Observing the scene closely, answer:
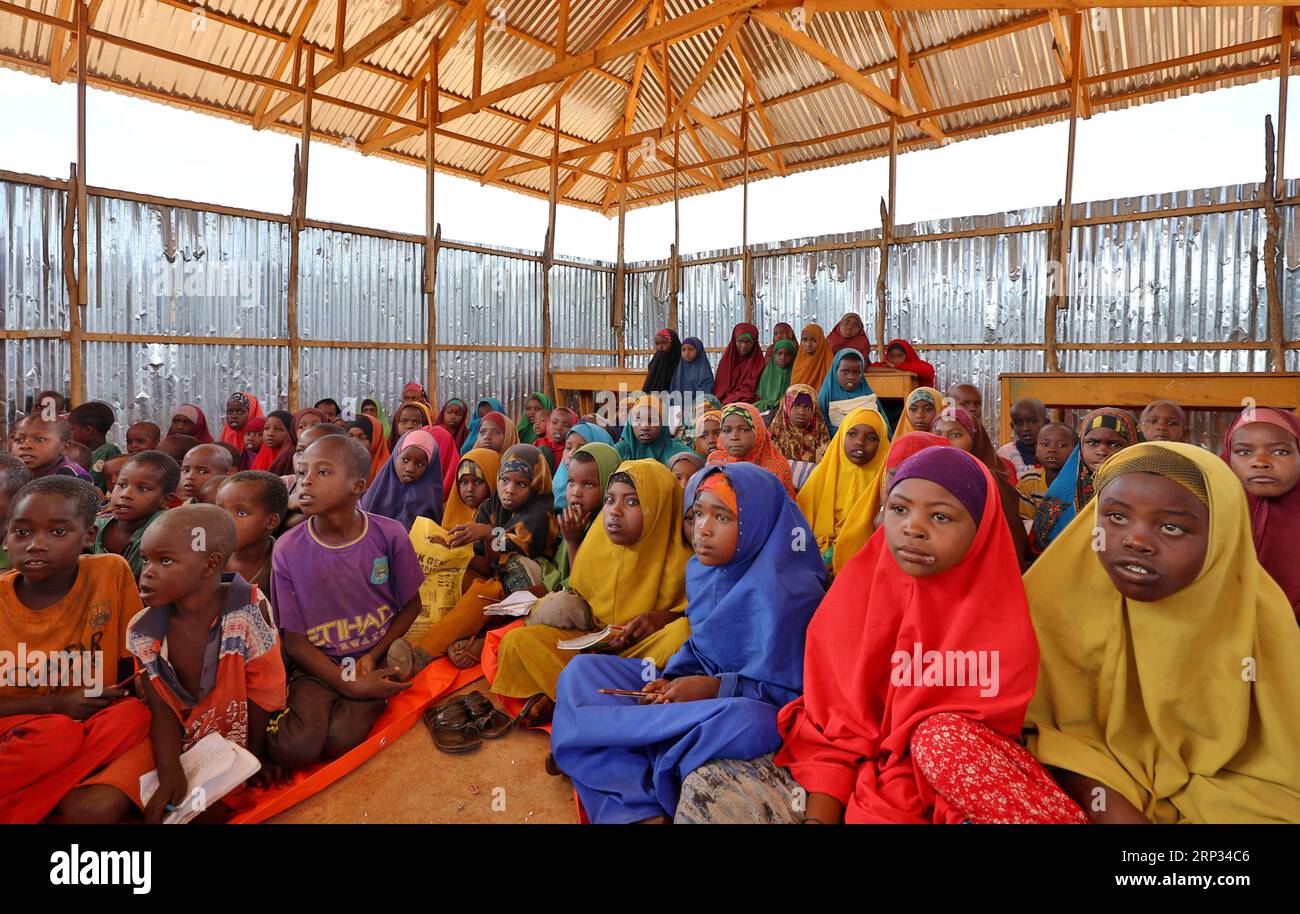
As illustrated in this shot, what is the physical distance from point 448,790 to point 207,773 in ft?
2.50

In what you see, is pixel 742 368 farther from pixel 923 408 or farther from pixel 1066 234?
pixel 923 408

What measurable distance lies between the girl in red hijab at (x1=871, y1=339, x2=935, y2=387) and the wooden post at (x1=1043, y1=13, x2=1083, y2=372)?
156 cm

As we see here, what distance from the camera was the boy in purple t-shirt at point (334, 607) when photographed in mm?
2621

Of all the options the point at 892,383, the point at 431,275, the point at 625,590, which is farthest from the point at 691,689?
the point at 431,275

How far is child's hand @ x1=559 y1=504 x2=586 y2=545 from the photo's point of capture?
3.49 m

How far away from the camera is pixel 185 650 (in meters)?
2.09

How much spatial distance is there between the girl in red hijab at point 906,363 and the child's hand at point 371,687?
24.2ft

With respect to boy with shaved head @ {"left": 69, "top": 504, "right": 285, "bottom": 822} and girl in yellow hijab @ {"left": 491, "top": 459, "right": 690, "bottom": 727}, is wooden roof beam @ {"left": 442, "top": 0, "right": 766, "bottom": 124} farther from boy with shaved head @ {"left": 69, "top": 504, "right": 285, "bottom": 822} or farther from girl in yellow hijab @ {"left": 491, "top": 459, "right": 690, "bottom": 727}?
boy with shaved head @ {"left": 69, "top": 504, "right": 285, "bottom": 822}

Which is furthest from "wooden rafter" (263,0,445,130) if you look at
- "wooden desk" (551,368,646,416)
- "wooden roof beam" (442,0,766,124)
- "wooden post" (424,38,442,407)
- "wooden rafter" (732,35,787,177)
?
"wooden desk" (551,368,646,416)

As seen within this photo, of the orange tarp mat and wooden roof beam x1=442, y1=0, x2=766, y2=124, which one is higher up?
wooden roof beam x1=442, y1=0, x2=766, y2=124

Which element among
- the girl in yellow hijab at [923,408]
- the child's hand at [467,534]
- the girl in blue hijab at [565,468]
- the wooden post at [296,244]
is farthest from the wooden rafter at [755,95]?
the child's hand at [467,534]

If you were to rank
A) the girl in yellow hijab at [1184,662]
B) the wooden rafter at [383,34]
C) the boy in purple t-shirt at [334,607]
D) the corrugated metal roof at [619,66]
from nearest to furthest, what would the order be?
the girl in yellow hijab at [1184,662] → the boy in purple t-shirt at [334,607] → the wooden rafter at [383,34] → the corrugated metal roof at [619,66]

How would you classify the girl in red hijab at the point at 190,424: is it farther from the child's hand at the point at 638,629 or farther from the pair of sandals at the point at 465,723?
the child's hand at the point at 638,629

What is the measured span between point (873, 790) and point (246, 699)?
6.39ft
